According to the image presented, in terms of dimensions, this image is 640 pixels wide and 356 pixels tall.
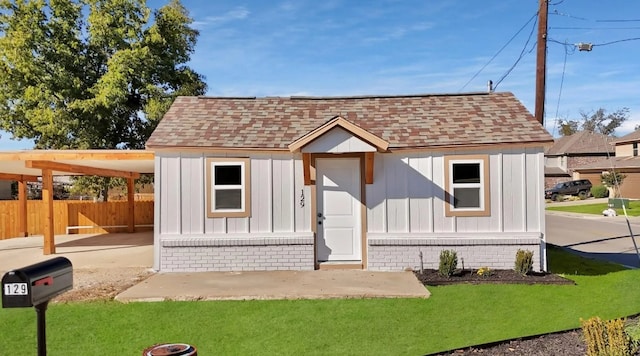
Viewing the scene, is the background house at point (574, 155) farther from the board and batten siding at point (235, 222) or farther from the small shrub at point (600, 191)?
the board and batten siding at point (235, 222)

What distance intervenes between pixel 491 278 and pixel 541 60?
775 cm

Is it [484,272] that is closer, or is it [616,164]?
[484,272]

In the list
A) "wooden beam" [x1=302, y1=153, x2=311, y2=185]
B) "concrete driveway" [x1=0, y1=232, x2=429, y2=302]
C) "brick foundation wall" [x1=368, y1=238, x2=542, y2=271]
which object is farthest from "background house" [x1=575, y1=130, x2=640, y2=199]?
"concrete driveway" [x1=0, y1=232, x2=429, y2=302]

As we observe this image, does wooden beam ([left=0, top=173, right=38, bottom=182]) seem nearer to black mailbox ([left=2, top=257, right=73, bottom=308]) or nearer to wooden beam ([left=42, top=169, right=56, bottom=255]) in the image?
wooden beam ([left=42, top=169, right=56, bottom=255])

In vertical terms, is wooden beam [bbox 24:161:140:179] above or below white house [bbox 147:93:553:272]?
above

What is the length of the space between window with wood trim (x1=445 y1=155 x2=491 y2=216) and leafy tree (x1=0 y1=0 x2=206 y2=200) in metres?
15.8

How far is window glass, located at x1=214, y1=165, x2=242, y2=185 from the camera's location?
397 inches

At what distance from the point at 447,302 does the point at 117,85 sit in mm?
18235

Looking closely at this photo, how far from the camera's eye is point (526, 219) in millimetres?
9812

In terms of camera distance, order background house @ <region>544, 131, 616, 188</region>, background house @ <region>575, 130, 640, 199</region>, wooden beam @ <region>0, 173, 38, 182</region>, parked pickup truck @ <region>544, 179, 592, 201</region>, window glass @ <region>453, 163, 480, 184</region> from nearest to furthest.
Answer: window glass @ <region>453, 163, 480, 184</region>, wooden beam @ <region>0, 173, 38, 182</region>, background house @ <region>575, 130, 640, 199</region>, parked pickup truck @ <region>544, 179, 592, 201</region>, background house @ <region>544, 131, 616, 188</region>

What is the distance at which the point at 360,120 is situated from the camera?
11.0 meters

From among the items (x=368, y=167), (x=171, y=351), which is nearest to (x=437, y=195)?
(x=368, y=167)

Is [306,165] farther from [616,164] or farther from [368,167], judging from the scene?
[616,164]

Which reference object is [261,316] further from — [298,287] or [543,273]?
[543,273]
